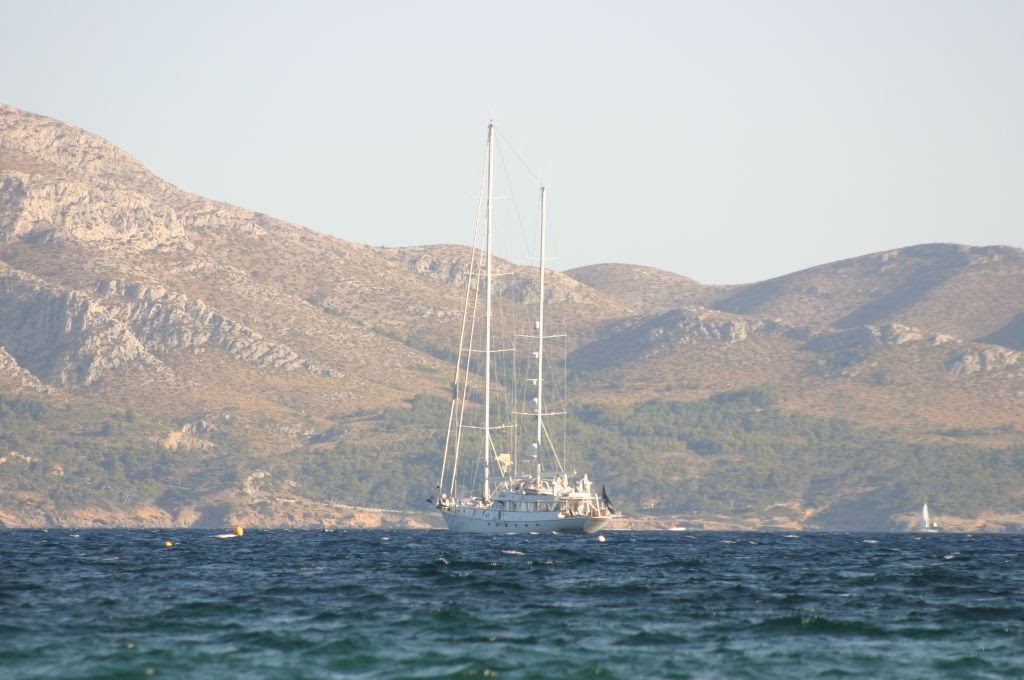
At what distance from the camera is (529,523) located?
13162 cm

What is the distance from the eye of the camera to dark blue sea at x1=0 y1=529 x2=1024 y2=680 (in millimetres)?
37250

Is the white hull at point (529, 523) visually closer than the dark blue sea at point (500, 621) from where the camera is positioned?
No

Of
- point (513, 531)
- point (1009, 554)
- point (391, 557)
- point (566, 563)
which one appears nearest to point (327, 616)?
point (566, 563)

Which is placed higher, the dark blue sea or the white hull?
the white hull

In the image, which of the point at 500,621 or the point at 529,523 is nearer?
the point at 500,621

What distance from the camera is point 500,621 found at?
4534 cm

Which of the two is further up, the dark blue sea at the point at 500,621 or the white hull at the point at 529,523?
the white hull at the point at 529,523

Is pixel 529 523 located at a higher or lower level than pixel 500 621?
higher

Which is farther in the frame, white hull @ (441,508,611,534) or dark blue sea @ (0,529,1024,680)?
white hull @ (441,508,611,534)

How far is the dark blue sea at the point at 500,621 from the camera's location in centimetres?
3725

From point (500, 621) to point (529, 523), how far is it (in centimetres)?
8662

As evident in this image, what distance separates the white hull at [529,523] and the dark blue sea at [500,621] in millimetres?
57388

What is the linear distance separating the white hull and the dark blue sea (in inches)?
2259

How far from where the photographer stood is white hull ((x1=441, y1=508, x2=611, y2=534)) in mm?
131625
